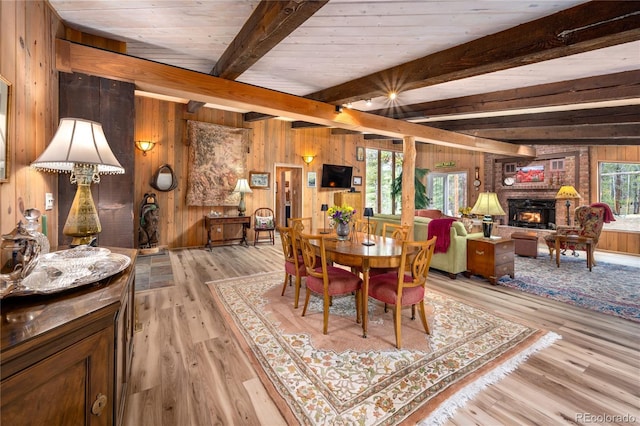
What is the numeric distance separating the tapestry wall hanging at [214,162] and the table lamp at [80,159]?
13.8 ft

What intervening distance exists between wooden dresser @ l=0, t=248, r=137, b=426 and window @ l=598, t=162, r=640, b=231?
907 centimetres

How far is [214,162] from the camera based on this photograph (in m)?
6.00

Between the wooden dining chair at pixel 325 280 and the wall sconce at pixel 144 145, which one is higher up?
the wall sconce at pixel 144 145

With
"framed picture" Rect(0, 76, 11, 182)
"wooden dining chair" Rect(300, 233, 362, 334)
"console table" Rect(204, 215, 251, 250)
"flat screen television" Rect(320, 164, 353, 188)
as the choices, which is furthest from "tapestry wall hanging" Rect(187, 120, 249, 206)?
"framed picture" Rect(0, 76, 11, 182)

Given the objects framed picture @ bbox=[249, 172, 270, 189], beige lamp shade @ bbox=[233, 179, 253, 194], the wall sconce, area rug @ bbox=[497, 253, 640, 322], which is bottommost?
area rug @ bbox=[497, 253, 640, 322]

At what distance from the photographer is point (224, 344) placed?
224 centimetres

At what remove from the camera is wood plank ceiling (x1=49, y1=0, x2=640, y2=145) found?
1993 mm

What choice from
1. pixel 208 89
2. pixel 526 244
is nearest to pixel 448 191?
pixel 526 244

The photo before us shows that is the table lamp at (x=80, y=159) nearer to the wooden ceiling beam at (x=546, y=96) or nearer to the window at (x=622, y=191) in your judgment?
the wooden ceiling beam at (x=546, y=96)

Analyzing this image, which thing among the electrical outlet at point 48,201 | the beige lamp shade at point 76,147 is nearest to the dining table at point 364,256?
the beige lamp shade at point 76,147

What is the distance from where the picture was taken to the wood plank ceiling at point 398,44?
1.99m

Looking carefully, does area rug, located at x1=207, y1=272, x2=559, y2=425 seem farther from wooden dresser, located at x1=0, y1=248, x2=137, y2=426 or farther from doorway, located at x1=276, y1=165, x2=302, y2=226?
doorway, located at x1=276, y1=165, x2=302, y2=226

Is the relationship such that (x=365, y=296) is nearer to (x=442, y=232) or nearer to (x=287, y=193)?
(x=442, y=232)

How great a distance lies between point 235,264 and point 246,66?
3.07m
